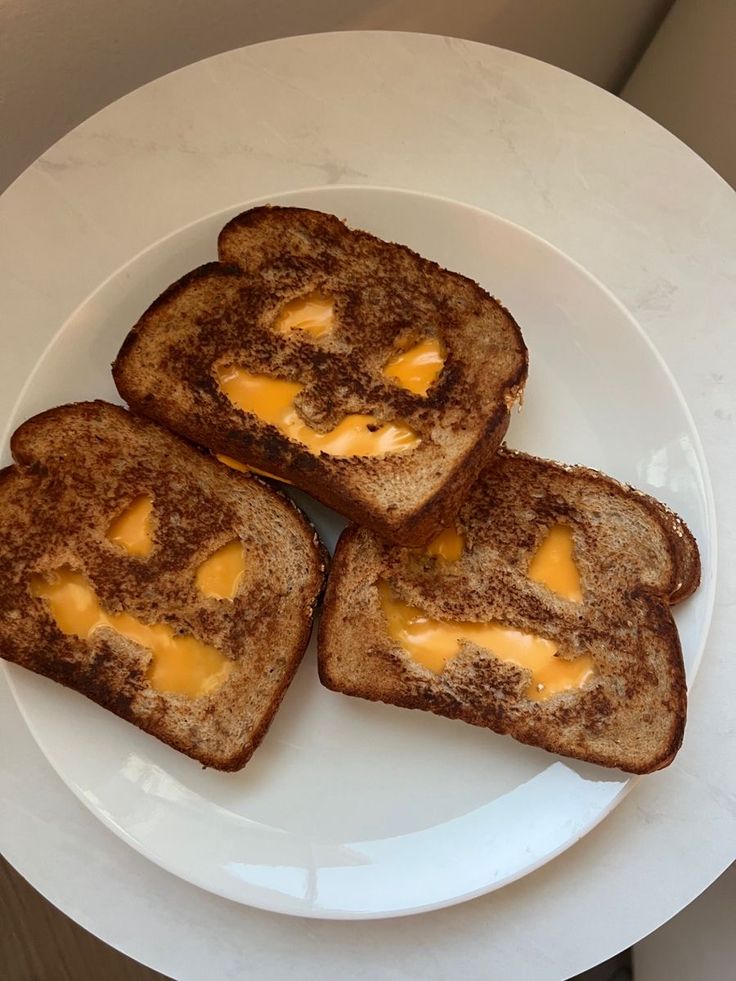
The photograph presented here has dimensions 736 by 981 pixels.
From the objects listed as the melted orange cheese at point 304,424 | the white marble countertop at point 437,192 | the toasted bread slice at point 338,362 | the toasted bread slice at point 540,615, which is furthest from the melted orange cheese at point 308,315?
the toasted bread slice at point 540,615

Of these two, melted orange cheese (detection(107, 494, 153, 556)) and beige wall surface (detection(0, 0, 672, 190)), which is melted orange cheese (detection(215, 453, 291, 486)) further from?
beige wall surface (detection(0, 0, 672, 190))

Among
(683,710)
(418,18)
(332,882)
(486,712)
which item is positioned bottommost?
(332,882)

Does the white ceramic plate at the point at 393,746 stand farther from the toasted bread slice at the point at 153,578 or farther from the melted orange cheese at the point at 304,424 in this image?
the melted orange cheese at the point at 304,424

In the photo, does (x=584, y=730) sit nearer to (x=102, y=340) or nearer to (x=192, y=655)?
(x=192, y=655)

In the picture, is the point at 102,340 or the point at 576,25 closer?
the point at 102,340

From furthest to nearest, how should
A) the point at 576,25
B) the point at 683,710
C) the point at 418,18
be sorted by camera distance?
the point at 576,25, the point at 418,18, the point at 683,710

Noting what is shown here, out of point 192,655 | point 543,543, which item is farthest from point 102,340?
point 543,543

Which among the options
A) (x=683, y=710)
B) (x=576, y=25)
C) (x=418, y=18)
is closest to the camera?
(x=683, y=710)
